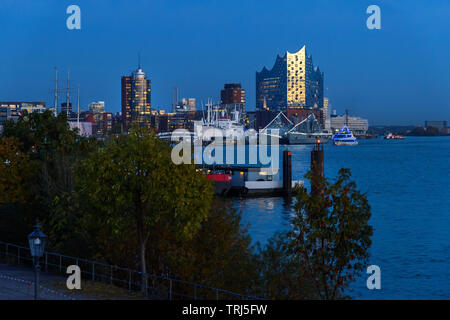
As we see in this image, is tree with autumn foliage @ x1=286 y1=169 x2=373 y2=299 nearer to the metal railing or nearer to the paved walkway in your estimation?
the metal railing

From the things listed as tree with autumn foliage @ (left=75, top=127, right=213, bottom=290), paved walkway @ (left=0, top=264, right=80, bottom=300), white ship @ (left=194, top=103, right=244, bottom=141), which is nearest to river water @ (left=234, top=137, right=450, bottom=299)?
tree with autumn foliage @ (left=75, top=127, right=213, bottom=290)

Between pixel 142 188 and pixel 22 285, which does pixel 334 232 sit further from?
pixel 22 285

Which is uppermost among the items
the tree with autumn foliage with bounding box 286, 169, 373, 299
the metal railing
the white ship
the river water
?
the white ship

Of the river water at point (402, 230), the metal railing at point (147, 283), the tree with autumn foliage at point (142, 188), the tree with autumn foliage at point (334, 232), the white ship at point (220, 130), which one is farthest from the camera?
the white ship at point (220, 130)

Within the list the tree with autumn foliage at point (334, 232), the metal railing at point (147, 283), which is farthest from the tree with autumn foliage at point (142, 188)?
the tree with autumn foliage at point (334, 232)

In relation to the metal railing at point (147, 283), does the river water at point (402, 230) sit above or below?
below

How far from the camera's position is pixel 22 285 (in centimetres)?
1545

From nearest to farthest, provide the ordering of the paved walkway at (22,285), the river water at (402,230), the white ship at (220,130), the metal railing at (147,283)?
the paved walkway at (22,285)
the metal railing at (147,283)
the river water at (402,230)
the white ship at (220,130)

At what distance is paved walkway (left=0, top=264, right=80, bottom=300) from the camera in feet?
47.2

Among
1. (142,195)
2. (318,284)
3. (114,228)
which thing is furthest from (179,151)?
(318,284)

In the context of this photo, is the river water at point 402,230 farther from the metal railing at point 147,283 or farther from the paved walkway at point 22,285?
the paved walkway at point 22,285

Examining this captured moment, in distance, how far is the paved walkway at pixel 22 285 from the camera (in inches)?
566
